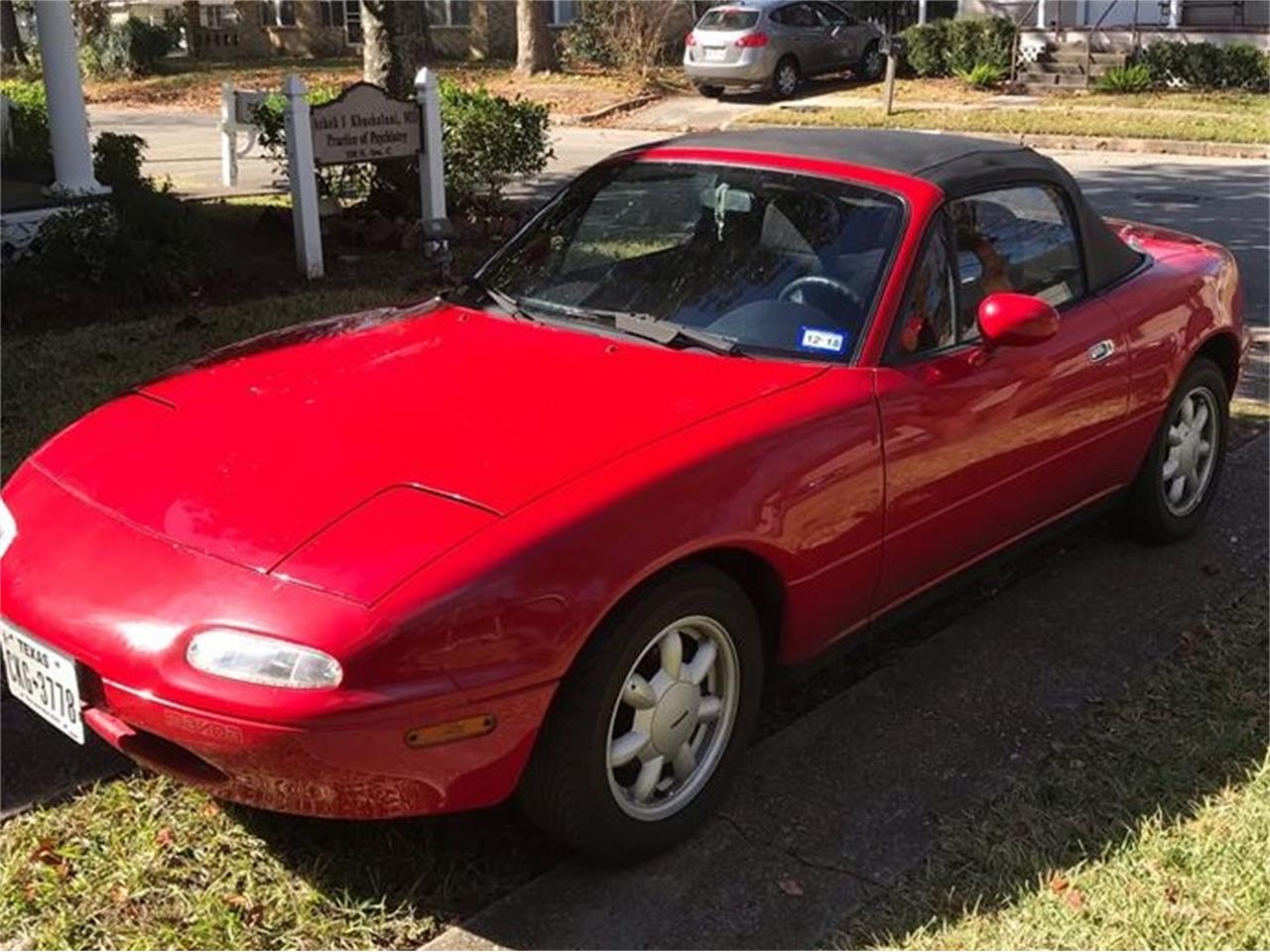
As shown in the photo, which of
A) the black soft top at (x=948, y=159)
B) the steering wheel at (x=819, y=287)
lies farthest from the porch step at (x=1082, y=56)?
the steering wheel at (x=819, y=287)

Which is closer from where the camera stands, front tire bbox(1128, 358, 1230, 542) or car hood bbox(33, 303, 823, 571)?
car hood bbox(33, 303, 823, 571)

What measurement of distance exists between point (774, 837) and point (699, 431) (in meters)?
0.98

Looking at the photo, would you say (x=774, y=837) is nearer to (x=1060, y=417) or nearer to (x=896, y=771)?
(x=896, y=771)

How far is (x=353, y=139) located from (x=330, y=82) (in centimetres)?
1781

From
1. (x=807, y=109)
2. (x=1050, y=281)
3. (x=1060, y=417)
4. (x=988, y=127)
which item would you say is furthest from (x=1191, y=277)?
(x=807, y=109)

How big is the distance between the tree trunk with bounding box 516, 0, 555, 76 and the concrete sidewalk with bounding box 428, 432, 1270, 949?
2376 centimetres

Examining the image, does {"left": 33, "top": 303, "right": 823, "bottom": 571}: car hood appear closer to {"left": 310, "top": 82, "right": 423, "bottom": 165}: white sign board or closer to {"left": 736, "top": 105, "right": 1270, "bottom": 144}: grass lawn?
{"left": 310, "top": 82, "right": 423, "bottom": 165}: white sign board

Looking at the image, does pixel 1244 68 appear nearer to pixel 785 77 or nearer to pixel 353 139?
pixel 785 77

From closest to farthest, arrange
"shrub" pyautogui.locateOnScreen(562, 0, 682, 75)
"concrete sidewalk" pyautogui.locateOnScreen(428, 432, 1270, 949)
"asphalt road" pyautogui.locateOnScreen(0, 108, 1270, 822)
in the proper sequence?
"concrete sidewalk" pyautogui.locateOnScreen(428, 432, 1270, 949) < "asphalt road" pyautogui.locateOnScreen(0, 108, 1270, 822) < "shrub" pyautogui.locateOnScreen(562, 0, 682, 75)

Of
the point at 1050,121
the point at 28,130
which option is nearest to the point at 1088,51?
the point at 1050,121

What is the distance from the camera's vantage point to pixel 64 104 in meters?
9.13

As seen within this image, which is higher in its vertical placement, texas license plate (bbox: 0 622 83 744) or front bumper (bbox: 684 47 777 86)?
front bumper (bbox: 684 47 777 86)

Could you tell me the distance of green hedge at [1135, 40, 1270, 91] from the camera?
22.1m

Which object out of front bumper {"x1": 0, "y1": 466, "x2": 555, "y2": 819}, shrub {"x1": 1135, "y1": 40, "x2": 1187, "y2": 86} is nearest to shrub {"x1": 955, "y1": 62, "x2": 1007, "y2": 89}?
shrub {"x1": 1135, "y1": 40, "x2": 1187, "y2": 86}
